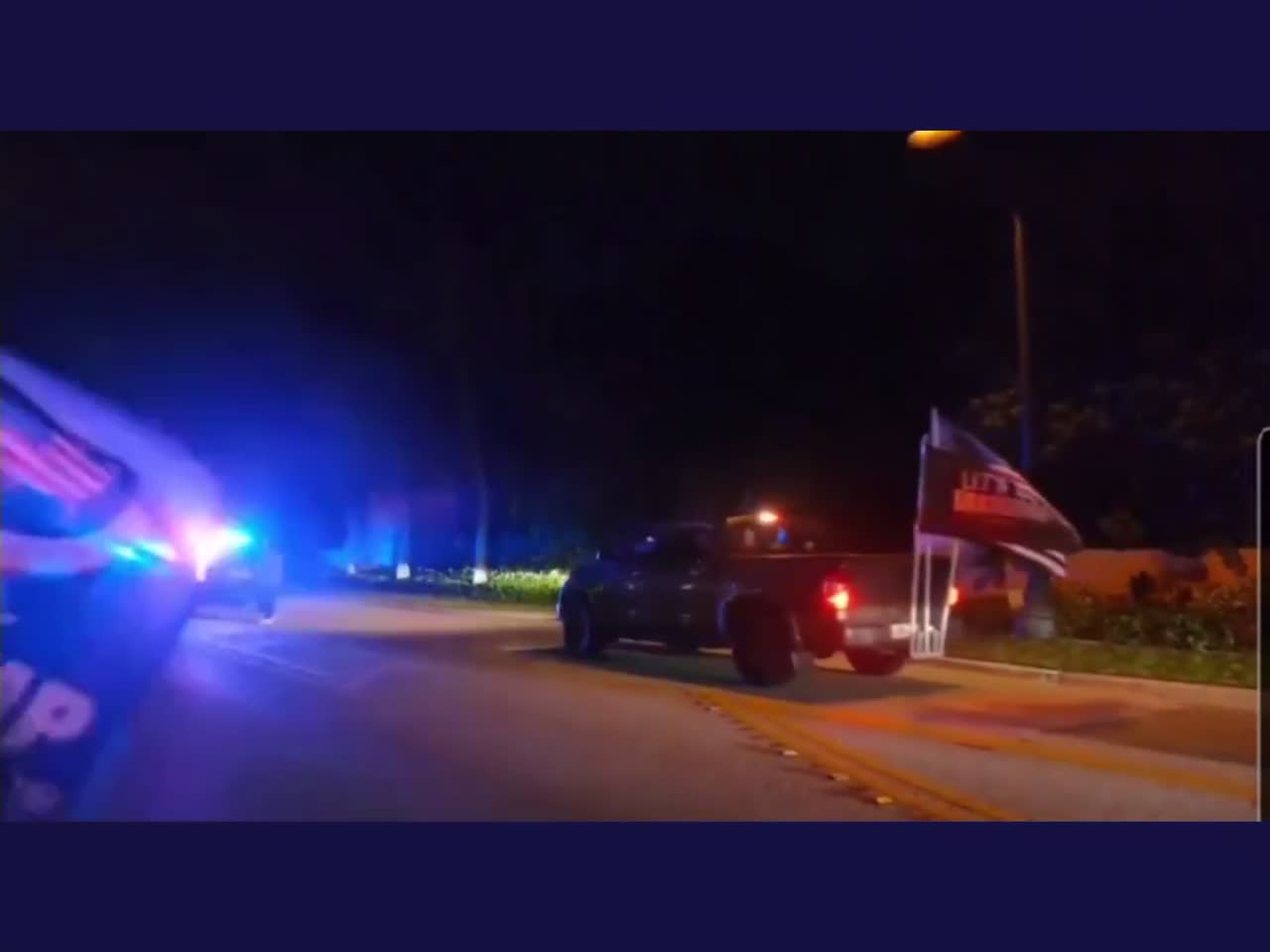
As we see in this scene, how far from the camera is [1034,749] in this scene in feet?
38.6

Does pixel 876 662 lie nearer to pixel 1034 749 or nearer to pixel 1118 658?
pixel 1118 658

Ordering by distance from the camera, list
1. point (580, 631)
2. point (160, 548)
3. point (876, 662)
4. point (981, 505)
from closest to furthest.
Answer: point (981, 505)
point (876, 662)
point (580, 631)
point (160, 548)

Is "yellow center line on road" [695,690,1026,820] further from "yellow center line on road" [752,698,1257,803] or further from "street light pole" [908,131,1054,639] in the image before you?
"street light pole" [908,131,1054,639]

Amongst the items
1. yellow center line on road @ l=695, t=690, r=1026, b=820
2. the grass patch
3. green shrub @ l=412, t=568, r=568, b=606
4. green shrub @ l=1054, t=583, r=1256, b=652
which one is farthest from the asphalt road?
green shrub @ l=412, t=568, r=568, b=606

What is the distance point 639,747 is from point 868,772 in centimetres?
190

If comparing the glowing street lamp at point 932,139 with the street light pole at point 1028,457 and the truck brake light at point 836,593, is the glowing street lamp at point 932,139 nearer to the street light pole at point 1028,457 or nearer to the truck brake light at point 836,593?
Answer: the street light pole at point 1028,457

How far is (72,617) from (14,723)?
16.3 ft

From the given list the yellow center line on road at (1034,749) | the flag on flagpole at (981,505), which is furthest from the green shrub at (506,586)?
the yellow center line on road at (1034,749)

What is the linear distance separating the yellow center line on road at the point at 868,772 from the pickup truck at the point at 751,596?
1492 mm

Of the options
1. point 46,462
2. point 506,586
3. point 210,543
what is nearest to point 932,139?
point 46,462

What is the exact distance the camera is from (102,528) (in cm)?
A: 1625

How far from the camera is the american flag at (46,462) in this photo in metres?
12.7

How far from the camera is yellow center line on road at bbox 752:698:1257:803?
406 inches

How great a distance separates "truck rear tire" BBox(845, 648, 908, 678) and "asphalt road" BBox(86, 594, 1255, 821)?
171 mm
